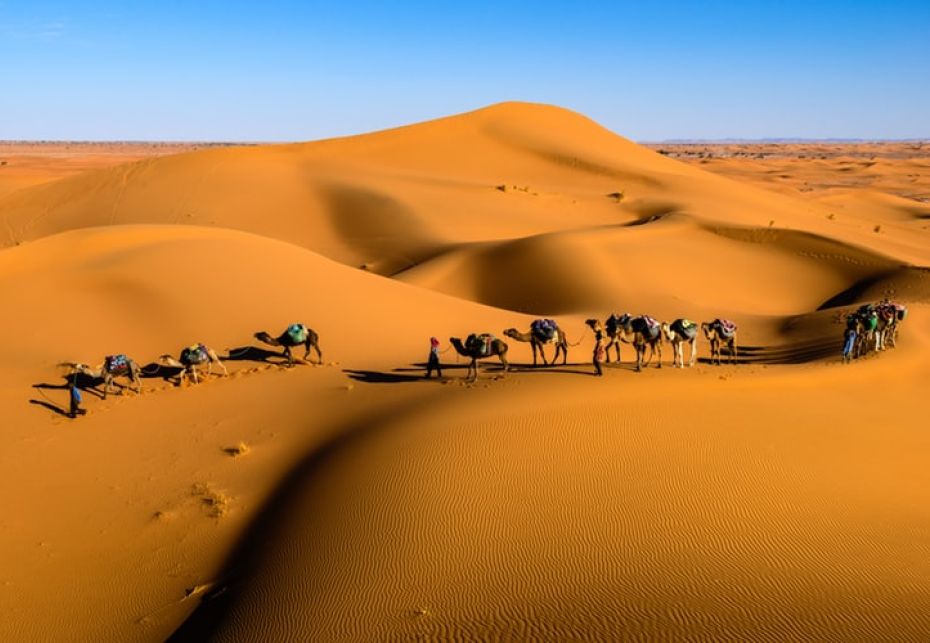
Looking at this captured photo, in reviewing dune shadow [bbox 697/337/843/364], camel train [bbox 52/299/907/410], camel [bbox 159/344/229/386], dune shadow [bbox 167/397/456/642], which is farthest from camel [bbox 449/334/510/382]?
dune shadow [bbox 697/337/843/364]

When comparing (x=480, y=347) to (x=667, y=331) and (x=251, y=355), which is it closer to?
(x=667, y=331)

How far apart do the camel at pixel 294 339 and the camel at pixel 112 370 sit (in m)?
2.69

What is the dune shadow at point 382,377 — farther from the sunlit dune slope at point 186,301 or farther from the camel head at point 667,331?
the camel head at point 667,331

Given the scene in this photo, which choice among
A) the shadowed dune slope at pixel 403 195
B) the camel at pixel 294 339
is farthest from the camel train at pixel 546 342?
the shadowed dune slope at pixel 403 195

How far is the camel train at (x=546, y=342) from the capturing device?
14.1 m

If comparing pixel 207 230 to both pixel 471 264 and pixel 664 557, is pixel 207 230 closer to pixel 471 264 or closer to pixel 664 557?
pixel 471 264

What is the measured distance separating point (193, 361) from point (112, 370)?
142cm

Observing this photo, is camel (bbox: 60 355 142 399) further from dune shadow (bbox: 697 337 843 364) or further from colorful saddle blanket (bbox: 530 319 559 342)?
dune shadow (bbox: 697 337 843 364)

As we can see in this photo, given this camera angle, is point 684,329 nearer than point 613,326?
Yes

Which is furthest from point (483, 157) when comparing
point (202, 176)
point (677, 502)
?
point (677, 502)

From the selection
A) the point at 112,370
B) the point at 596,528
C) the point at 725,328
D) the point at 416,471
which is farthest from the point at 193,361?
the point at 725,328

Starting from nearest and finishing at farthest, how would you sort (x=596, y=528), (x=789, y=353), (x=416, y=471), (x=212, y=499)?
(x=596, y=528)
(x=416, y=471)
(x=212, y=499)
(x=789, y=353)

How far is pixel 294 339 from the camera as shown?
51.1 feet

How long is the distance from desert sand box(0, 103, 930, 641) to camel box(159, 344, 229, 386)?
1.07 ft
